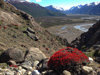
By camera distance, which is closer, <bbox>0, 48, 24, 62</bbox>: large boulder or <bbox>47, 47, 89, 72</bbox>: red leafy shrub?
<bbox>47, 47, 89, 72</bbox>: red leafy shrub

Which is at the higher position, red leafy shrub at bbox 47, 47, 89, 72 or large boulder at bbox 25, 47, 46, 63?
red leafy shrub at bbox 47, 47, 89, 72

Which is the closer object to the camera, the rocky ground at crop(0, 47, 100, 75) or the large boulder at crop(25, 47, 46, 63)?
the rocky ground at crop(0, 47, 100, 75)

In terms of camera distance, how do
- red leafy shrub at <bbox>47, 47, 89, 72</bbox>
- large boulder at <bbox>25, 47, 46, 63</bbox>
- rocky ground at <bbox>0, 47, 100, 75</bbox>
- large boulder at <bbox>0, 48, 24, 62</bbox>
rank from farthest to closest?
1. large boulder at <bbox>25, 47, 46, 63</bbox>
2. large boulder at <bbox>0, 48, 24, 62</bbox>
3. rocky ground at <bbox>0, 47, 100, 75</bbox>
4. red leafy shrub at <bbox>47, 47, 89, 72</bbox>

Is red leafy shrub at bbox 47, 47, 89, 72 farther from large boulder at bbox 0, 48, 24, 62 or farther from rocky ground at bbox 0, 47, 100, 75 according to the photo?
large boulder at bbox 0, 48, 24, 62

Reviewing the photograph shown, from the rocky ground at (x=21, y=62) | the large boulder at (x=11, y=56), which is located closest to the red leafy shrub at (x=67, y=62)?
the rocky ground at (x=21, y=62)

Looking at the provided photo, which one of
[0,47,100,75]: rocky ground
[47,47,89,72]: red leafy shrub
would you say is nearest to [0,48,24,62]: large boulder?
[0,47,100,75]: rocky ground

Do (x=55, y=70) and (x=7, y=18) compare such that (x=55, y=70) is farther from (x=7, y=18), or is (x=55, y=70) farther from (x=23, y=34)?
(x=7, y=18)

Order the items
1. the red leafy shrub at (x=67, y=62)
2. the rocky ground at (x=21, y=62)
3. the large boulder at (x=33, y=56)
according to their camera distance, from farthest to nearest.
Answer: the large boulder at (x=33, y=56) < the rocky ground at (x=21, y=62) < the red leafy shrub at (x=67, y=62)

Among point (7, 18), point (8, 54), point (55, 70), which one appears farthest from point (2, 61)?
point (7, 18)

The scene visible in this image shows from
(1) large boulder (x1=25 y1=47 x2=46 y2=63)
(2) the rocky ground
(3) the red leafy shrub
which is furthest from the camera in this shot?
(1) large boulder (x1=25 y1=47 x2=46 y2=63)

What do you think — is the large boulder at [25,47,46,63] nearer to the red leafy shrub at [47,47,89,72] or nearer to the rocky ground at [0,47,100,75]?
the rocky ground at [0,47,100,75]

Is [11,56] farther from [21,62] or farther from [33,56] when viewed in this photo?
[33,56]

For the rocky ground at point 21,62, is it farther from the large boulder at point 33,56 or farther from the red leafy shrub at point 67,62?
the red leafy shrub at point 67,62
